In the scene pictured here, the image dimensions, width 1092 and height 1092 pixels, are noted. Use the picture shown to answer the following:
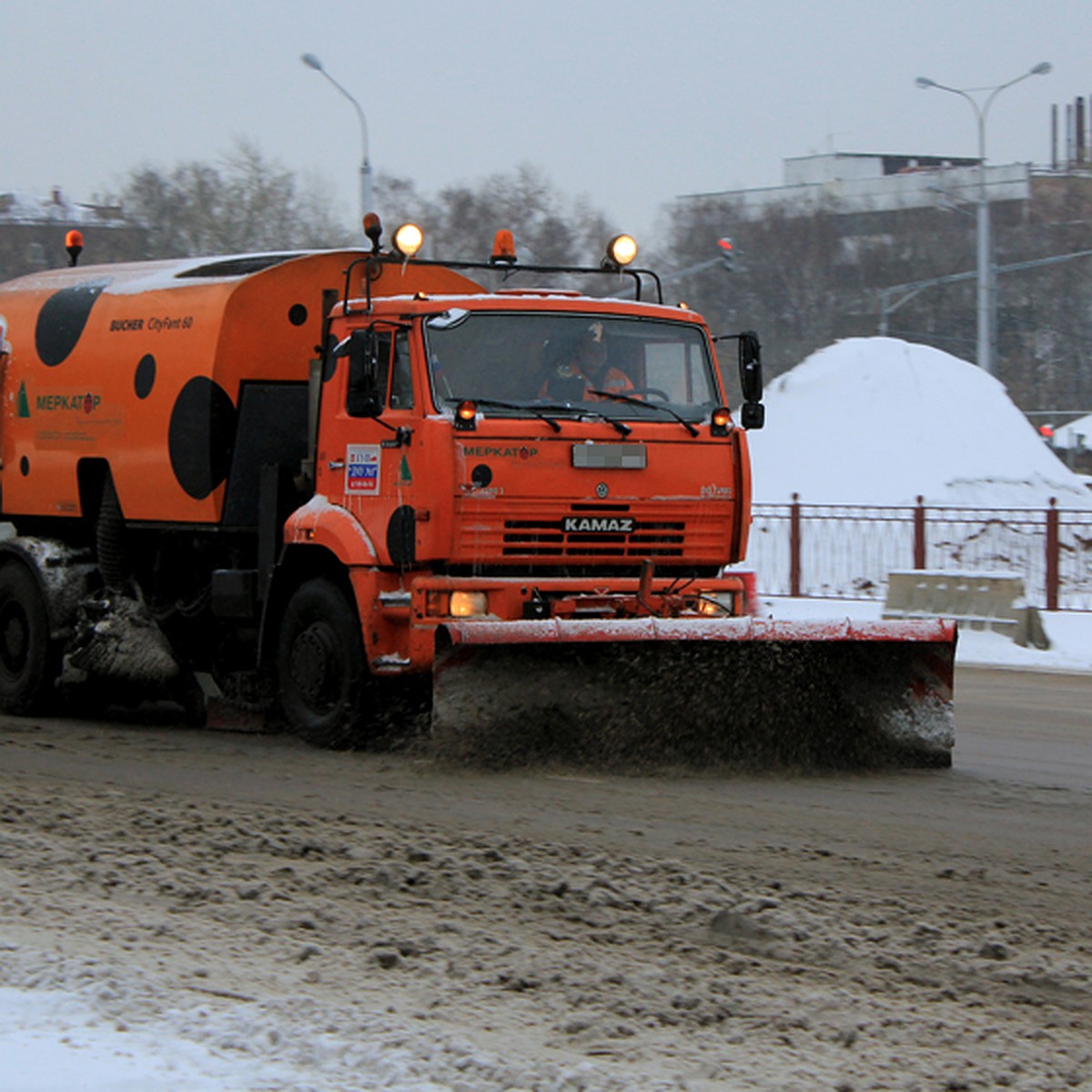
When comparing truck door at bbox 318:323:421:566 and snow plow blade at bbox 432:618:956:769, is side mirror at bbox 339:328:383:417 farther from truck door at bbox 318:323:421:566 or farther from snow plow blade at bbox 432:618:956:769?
snow plow blade at bbox 432:618:956:769

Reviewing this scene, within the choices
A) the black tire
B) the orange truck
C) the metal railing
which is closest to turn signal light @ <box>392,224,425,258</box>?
the orange truck

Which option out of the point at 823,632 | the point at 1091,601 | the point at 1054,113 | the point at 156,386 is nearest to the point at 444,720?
the point at 823,632

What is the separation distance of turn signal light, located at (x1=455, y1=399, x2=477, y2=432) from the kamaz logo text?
0.72m

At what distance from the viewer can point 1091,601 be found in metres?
21.0

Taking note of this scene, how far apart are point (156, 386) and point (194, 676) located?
2068mm

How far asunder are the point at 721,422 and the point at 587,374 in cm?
82

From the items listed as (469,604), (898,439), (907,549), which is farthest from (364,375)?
(898,439)

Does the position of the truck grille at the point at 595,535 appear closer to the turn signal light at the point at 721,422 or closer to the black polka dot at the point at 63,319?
the turn signal light at the point at 721,422

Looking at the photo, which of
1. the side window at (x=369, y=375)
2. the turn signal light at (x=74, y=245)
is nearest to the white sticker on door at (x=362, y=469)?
the side window at (x=369, y=375)

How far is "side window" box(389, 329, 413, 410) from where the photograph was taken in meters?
9.52

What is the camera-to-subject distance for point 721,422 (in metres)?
9.99

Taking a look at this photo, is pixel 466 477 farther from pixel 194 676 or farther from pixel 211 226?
pixel 211 226

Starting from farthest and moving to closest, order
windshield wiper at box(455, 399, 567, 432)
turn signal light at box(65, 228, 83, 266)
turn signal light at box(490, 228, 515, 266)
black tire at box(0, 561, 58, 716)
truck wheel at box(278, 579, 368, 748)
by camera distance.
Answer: turn signal light at box(65, 228, 83, 266) → black tire at box(0, 561, 58, 716) → turn signal light at box(490, 228, 515, 266) → truck wheel at box(278, 579, 368, 748) → windshield wiper at box(455, 399, 567, 432)

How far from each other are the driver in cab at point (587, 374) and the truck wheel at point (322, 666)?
169 centimetres
